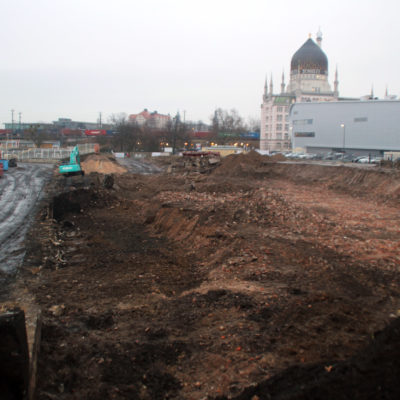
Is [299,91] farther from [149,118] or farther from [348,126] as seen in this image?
[149,118]

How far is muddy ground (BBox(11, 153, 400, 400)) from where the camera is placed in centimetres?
570

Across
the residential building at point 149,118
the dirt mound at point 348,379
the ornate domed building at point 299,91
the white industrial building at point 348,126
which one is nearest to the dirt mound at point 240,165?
the white industrial building at point 348,126

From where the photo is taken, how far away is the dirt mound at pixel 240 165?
39084mm

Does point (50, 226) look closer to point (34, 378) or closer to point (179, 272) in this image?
point (179, 272)

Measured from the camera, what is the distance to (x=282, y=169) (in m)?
41.7

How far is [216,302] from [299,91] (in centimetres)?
10644

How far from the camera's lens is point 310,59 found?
105 metres

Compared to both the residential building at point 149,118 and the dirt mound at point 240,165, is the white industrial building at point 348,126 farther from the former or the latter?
the residential building at point 149,118

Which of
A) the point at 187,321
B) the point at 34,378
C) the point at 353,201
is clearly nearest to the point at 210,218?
the point at 187,321

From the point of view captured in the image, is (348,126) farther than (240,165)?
Yes

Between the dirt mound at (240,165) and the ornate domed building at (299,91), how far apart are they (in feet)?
205

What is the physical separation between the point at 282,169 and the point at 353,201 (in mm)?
17474

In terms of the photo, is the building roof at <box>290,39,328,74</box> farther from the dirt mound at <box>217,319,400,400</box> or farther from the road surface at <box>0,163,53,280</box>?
the dirt mound at <box>217,319,400,400</box>

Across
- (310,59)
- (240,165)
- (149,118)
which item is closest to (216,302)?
(240,165)
